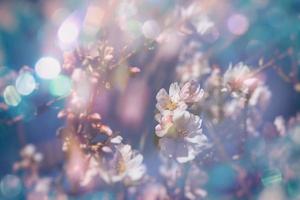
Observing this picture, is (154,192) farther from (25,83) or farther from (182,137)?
(25,83)

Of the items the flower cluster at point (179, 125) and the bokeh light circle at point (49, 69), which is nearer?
the flower cluster at point (179, 125)

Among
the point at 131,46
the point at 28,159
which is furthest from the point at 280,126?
the point at 28,159

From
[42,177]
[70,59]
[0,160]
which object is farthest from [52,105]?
[0,160]

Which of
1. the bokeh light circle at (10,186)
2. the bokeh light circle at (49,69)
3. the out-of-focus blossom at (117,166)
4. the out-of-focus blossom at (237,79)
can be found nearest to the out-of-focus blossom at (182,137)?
the out-of-focus blossom at (117,166)

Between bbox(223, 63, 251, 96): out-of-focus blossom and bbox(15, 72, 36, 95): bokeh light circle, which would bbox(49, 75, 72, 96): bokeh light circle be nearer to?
bbox(15, 72, 36, 95): bokeh light circle

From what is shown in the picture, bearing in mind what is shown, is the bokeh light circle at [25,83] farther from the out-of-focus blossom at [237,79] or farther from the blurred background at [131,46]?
the out-of-focus blossom at [237,79]

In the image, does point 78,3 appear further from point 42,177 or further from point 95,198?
point 95,198
